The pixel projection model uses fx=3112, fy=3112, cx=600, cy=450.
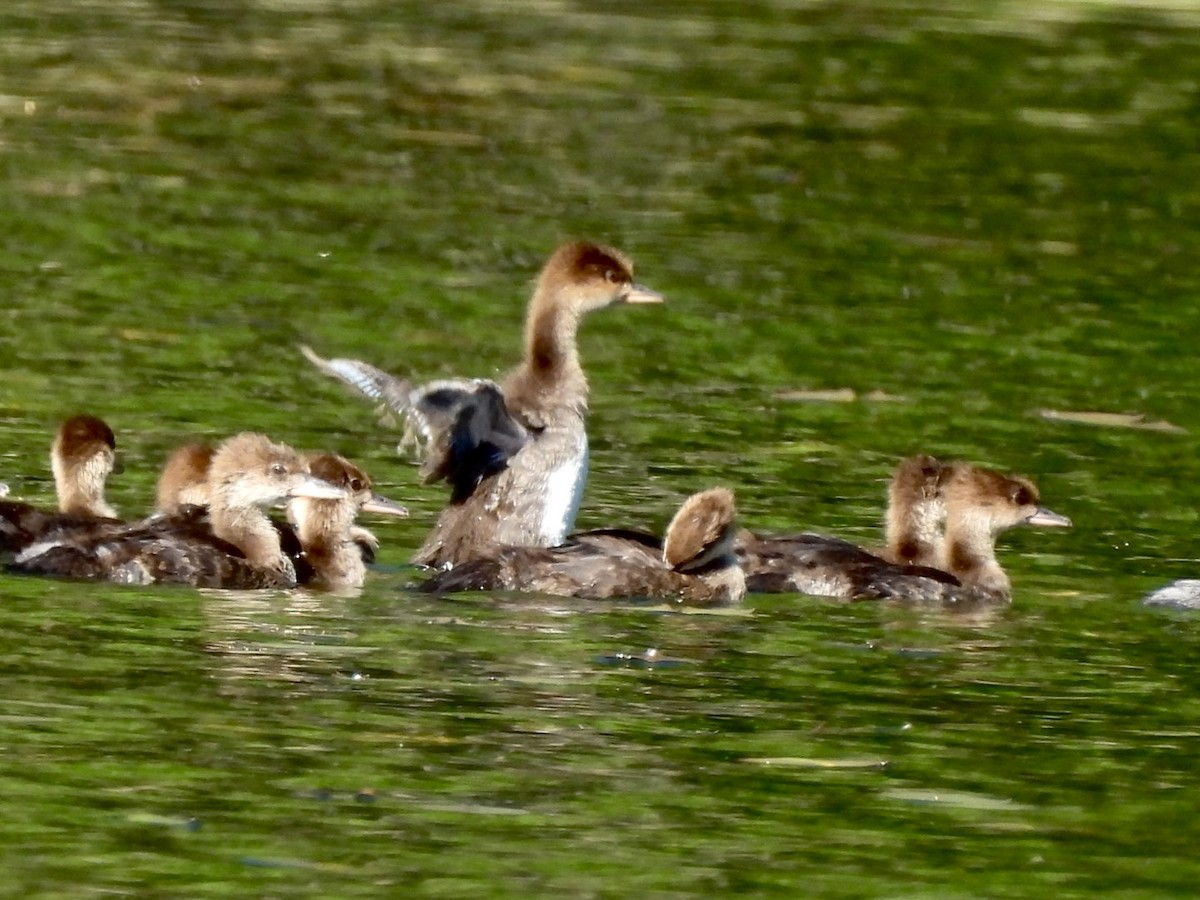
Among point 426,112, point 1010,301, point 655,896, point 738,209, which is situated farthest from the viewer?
point 426,112

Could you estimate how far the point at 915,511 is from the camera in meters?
12.9

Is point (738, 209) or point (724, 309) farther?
point (738, 209)

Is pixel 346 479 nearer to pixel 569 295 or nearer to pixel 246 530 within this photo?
pixel 246 530

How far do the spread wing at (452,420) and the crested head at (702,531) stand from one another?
0.88 m

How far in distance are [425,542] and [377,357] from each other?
146 inches

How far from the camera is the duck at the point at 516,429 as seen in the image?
11.8 meters

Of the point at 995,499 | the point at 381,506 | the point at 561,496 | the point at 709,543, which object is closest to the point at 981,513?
the point at 995,499

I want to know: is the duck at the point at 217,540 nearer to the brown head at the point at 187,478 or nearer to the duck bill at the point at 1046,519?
the brown head at the point at 187,478

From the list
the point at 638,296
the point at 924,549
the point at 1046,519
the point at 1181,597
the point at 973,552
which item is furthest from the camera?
the point at 638,296

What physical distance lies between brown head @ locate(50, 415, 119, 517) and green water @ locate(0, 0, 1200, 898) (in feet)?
3.21

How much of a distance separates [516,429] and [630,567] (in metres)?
0.97

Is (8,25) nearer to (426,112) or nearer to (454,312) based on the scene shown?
(426,112)

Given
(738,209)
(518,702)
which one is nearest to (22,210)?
(738,209)

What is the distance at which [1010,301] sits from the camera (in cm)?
1869
